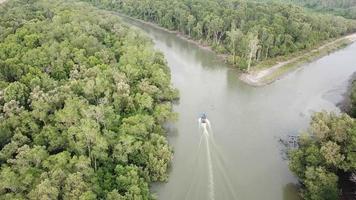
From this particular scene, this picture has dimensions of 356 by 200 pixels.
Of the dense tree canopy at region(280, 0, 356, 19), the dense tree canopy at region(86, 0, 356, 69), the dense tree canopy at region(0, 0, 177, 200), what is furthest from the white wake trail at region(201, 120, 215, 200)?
the dense tree canopy at region(280, 0, 356, 19)

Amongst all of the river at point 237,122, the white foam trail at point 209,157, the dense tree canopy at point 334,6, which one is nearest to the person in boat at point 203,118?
the white foam trail at point 209,157

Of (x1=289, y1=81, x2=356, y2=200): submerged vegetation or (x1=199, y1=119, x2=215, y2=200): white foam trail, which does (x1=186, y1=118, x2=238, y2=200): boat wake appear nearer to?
(x1=199, y1=119, x2=215, y2=200): white foam trail

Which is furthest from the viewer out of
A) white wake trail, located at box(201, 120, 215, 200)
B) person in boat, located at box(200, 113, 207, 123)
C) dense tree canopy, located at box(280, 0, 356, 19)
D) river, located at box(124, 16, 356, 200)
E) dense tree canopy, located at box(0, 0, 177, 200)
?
dense tree canopy, located at box(280, 0, 356, 19)

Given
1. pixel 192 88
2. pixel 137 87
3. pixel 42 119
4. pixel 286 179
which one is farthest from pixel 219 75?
pixel 42 119

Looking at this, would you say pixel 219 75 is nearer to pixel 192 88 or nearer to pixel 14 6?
pixel 192 88

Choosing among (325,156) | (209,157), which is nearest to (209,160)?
(209,157)
